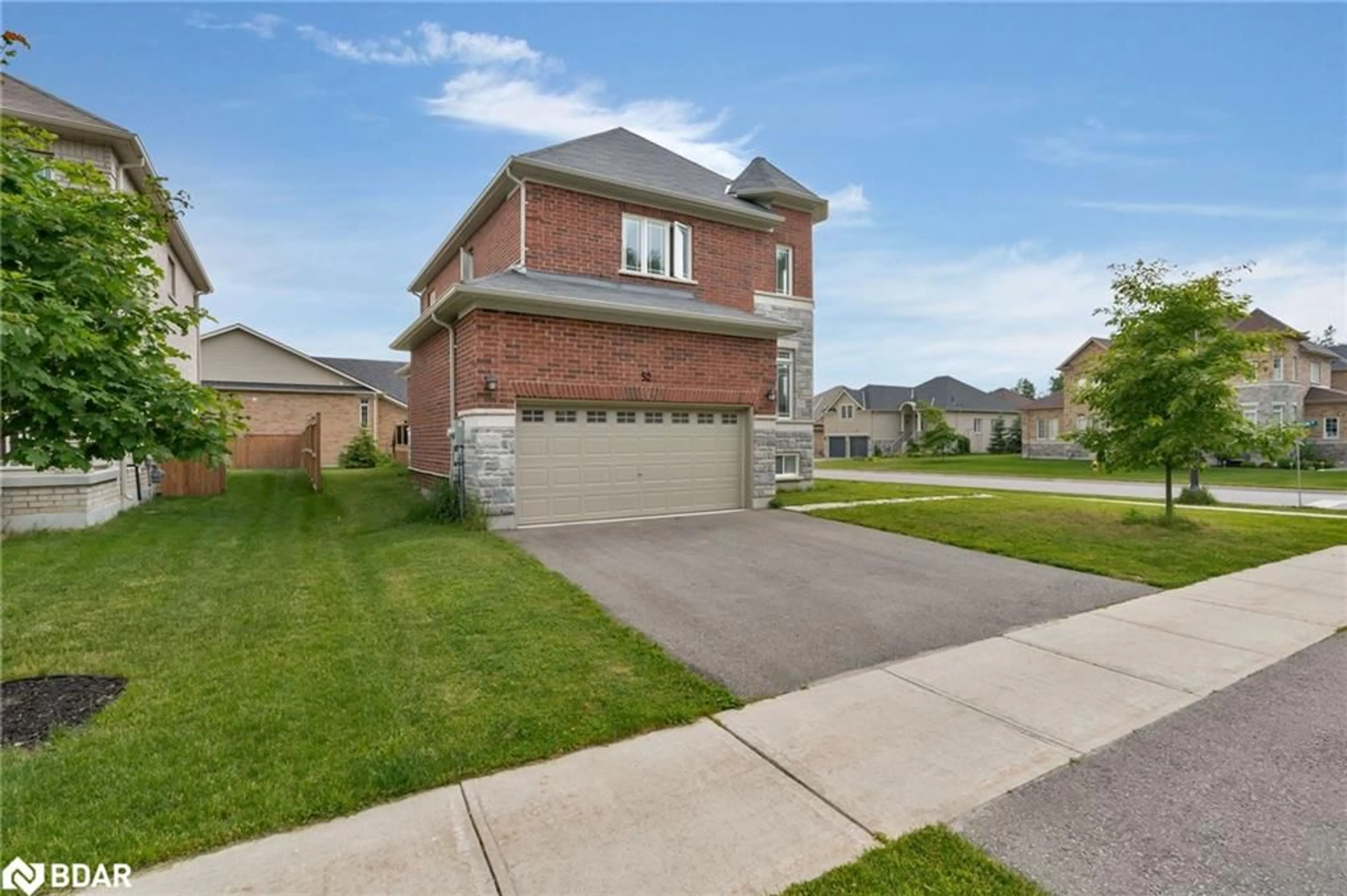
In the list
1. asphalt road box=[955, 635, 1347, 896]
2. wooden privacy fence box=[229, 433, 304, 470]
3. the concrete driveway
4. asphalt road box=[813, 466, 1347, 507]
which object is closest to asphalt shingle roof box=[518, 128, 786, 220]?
the concrete driveway

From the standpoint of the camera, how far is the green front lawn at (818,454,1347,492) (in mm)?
23583

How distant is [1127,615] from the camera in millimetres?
5988

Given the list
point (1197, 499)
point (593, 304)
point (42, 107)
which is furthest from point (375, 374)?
point (1197, 499)

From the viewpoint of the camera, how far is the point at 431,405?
14.5 m

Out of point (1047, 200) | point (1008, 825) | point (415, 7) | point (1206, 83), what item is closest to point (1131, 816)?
point (1008, 825)

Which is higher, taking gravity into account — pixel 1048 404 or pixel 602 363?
pixel 1048 404

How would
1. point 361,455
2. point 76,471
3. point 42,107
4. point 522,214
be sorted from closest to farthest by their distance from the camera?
point 76,471 → point 42,107 → point 522,214 → point 361,455

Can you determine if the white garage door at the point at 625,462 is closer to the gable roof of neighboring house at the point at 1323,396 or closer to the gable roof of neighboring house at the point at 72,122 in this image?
the gable roof of neighboring house at the point at 72,122

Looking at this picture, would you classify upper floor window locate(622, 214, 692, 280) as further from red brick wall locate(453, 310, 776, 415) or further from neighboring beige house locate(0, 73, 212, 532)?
neighboring beige house locate(0, 73, 212, 532)

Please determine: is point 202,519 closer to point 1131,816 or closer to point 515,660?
point 515,660

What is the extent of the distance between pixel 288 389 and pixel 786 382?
2176 centimetres

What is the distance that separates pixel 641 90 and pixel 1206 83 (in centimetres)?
1194

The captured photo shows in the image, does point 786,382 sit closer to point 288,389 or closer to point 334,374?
point 334,374

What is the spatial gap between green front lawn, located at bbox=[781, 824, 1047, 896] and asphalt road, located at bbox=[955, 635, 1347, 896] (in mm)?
115
